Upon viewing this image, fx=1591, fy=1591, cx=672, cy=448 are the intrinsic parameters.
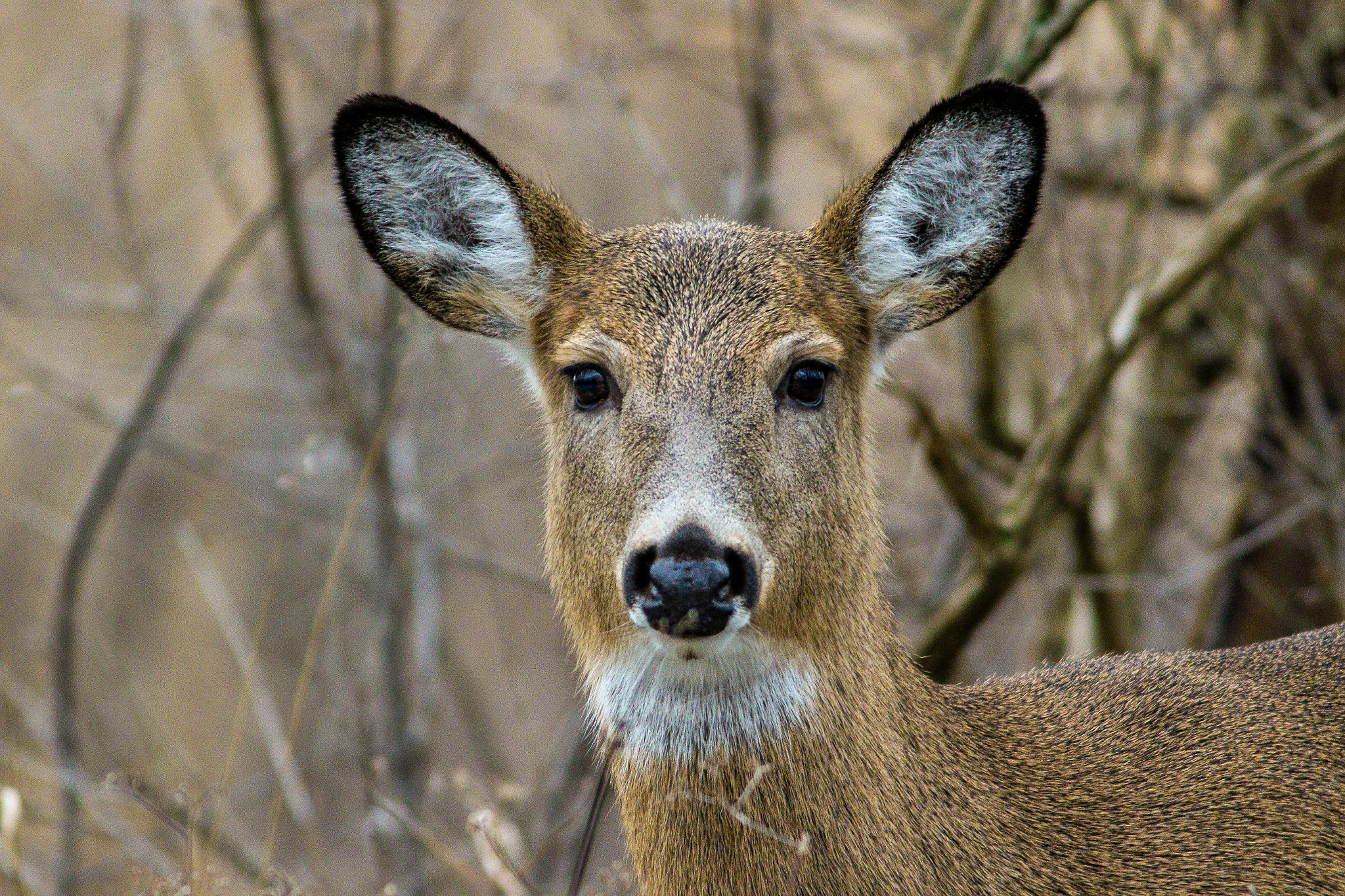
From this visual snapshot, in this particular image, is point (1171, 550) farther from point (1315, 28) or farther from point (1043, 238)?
point (1315, 28)

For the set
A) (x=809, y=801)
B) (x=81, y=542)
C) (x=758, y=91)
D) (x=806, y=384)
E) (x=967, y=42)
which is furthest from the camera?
(x=758, y=91)

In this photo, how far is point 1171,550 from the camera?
26.2ft

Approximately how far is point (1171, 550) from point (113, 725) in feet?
24.0

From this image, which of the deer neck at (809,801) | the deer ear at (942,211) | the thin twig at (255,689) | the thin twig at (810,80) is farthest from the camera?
the thin twig at (810,80)

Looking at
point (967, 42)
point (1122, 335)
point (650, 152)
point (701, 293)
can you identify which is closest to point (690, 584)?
point (701, 293)

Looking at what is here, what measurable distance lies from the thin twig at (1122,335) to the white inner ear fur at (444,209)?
1.81 meters

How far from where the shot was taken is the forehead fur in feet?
11.8

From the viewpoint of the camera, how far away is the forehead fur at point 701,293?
11.8 feet

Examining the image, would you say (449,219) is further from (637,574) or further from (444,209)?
(637,574)

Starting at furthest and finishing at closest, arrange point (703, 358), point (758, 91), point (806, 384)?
point (758, 91) < point (806, 384) < point (703, 358)

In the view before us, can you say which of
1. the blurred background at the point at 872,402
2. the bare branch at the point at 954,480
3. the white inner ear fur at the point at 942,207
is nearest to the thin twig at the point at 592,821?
the blurred background at the point at 872,402

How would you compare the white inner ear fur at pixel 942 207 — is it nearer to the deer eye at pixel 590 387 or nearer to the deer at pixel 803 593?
the deer at pixel 803 593

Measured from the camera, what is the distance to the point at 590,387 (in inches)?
145

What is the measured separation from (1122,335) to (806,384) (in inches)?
62.7
